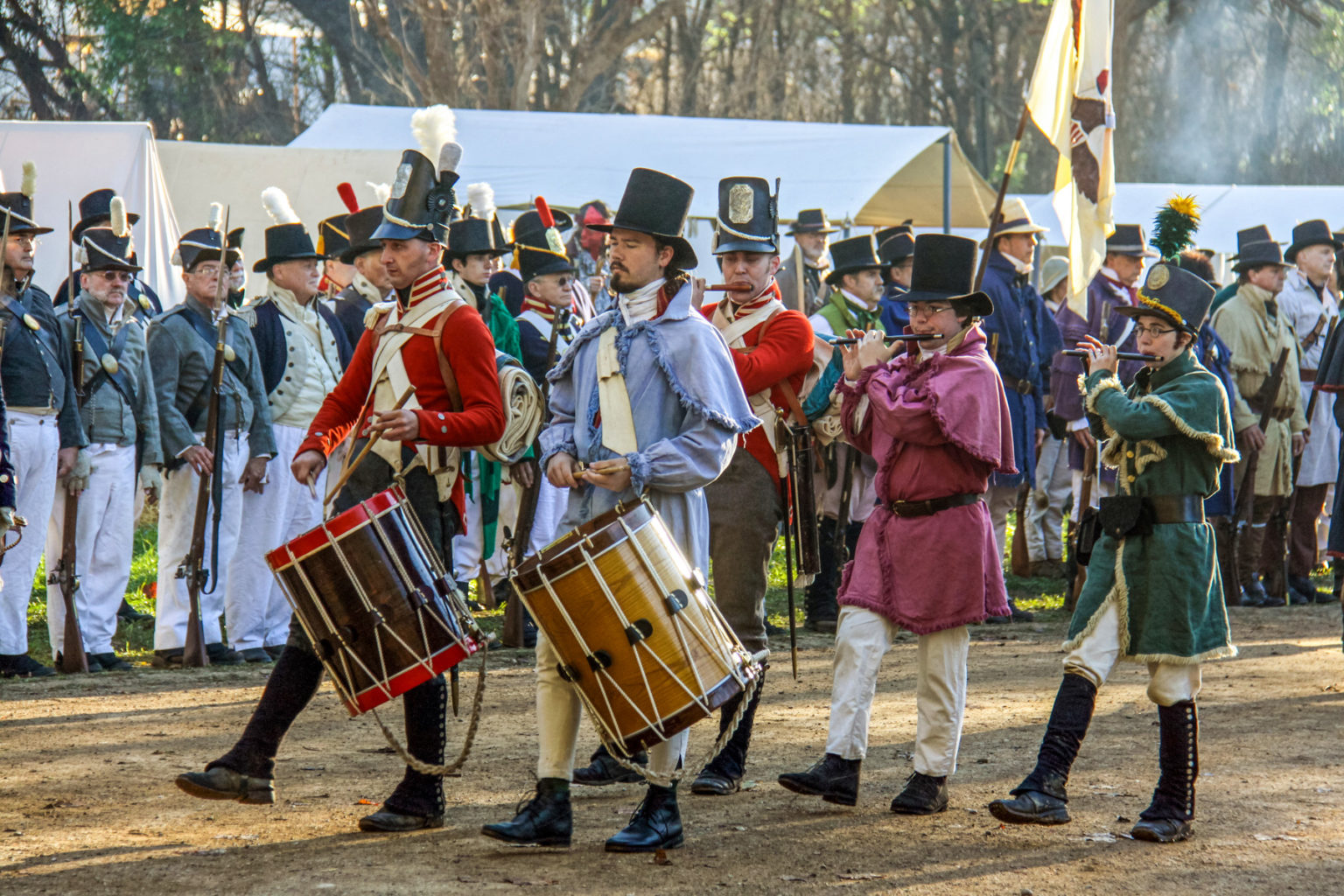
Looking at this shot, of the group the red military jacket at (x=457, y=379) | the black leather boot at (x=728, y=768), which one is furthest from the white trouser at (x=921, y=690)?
the red military jacket at (x=457, y=379)

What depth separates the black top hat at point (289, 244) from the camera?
351 inches

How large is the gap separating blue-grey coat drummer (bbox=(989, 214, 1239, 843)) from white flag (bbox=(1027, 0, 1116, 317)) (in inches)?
94.0

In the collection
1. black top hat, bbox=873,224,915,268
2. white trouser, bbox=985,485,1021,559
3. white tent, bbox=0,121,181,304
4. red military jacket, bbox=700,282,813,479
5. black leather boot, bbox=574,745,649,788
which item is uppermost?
white tent, bbox=0,121,181,304

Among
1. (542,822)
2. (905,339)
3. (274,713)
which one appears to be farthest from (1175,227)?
(274,713)

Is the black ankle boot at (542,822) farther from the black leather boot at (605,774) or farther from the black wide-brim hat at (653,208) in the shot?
the black wide-brim hat at (653,208)

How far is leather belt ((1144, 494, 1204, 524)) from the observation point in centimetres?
545

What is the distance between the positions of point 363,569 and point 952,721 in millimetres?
1988

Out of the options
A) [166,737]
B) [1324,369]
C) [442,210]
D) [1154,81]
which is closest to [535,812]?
[442,210]

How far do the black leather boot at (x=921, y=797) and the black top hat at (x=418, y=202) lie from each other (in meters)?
2.40

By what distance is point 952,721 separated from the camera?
17.9 ft

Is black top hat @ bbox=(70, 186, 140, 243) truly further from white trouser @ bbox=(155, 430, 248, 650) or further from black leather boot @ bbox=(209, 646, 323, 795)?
black leather boot @ bbox=(209, 646, 323, 795)

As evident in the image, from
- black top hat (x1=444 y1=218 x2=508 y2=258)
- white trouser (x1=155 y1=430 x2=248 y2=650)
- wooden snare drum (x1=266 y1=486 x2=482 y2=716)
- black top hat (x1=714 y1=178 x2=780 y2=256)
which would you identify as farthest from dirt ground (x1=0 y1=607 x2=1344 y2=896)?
black top hat (x1=444 y1=218 x2=508 y2=258)

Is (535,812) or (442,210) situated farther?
(442,210)

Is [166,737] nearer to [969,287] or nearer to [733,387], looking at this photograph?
[733,387]
